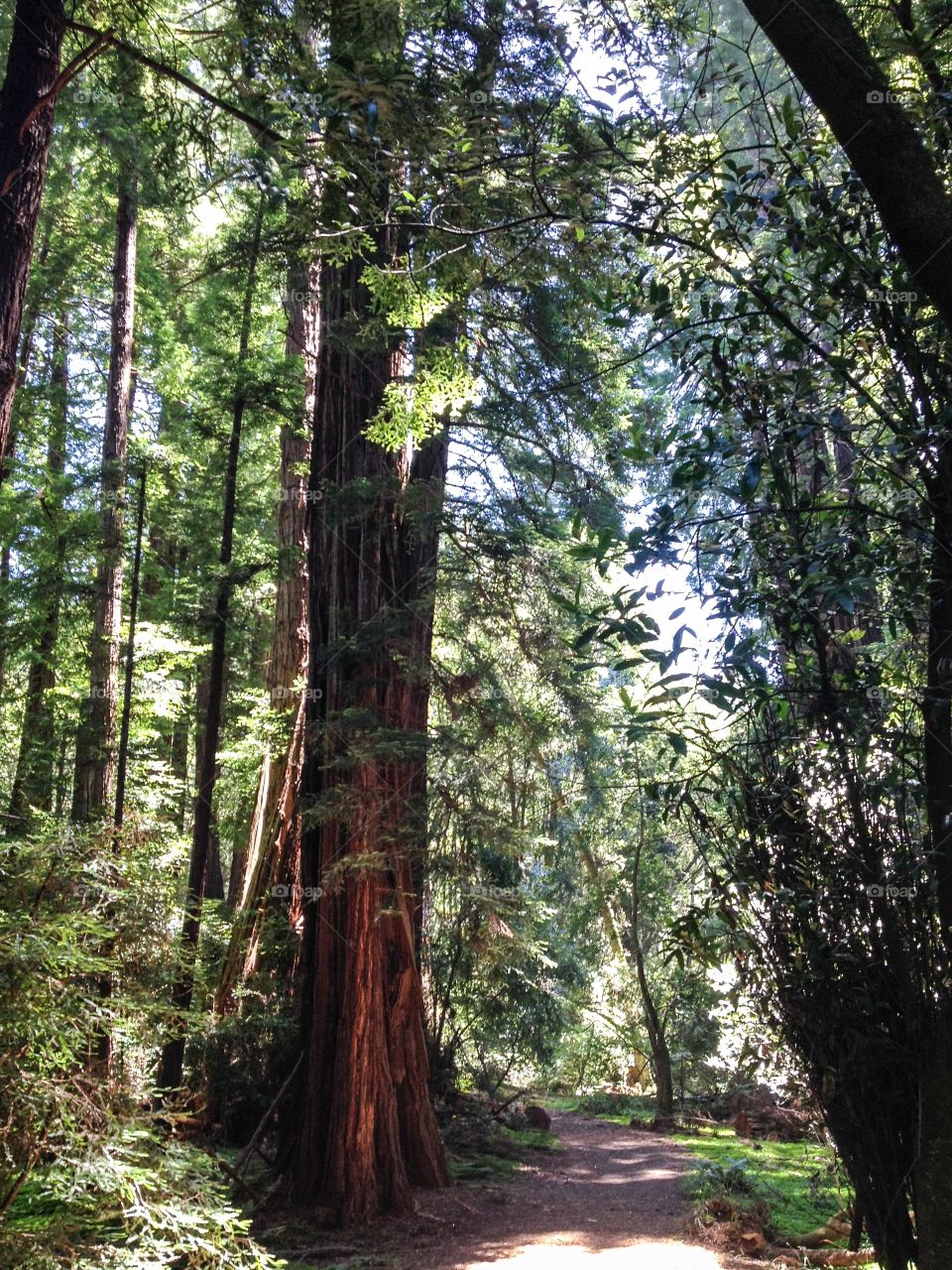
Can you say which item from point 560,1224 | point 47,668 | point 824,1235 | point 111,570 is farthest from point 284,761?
point 824,1235

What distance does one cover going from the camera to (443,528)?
27.6ft

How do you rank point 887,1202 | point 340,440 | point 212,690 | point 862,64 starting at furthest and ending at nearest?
point 340,440 < point 212,690 < point 887,1202 < point 862,64

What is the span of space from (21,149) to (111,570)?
7664mm

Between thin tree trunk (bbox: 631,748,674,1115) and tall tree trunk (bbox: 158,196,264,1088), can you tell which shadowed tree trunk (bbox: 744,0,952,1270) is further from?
thin tree trunk (bbox: 631,748,674,1115)

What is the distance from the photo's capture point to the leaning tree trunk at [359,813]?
7500mm

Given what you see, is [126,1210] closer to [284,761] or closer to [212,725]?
[212,725]

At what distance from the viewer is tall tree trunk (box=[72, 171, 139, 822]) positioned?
33.6ft

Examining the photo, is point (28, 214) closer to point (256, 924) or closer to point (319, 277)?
point (319, 277)

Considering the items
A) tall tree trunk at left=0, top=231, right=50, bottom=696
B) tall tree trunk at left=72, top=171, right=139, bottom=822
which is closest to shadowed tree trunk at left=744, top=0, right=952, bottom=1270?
tall tree trunk at left=72, top=171, right=139, bottom=822

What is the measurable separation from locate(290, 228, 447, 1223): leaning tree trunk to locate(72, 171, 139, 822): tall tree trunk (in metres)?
2.37

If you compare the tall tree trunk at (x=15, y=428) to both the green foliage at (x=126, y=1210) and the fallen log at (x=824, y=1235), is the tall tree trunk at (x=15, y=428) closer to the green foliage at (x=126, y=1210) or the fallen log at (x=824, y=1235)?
the green foliage at (x=126, y=1210)

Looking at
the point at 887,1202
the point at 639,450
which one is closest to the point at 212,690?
the point at 639,450

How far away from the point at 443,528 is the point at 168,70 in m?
4.42

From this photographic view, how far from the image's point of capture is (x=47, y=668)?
1246cm
